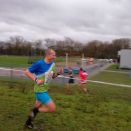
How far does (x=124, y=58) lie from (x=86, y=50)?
2143 inches

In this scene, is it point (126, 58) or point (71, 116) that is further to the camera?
point (126, 58)

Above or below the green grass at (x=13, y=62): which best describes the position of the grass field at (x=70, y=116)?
above

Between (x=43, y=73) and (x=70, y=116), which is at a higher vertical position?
(x=43, y=73)

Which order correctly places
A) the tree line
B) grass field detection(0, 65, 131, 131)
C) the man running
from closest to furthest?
the man running
grass field detection(0, 65, 131, 131)
the tree line

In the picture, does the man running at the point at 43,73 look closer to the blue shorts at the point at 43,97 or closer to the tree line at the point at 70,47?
the blue shorts at the point at 43,97

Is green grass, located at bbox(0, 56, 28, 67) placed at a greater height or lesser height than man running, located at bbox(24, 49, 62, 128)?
lesser

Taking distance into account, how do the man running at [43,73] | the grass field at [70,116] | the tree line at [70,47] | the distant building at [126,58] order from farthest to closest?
the tree line at [70,47], the distant building at [126,58], the grass field at [70,116], the man running at [43,73]

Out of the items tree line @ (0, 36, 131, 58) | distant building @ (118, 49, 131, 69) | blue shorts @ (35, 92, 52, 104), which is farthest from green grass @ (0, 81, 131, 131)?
tree line @ (0, 36, 131, 58)

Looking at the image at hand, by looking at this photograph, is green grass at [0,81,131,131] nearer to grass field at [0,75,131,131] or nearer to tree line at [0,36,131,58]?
grass field at [0,75,131,131]

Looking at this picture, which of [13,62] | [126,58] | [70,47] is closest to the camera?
[13,62]

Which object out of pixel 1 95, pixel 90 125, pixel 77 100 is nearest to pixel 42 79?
pixel 90 125

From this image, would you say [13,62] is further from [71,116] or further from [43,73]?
[43,73]

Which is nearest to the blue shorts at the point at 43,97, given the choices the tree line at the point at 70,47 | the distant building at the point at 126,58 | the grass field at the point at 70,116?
the grass field at the point at 70,116

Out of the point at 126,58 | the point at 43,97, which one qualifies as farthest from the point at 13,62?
the point at 43,97
